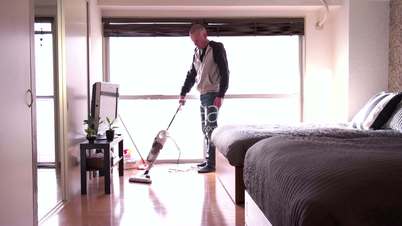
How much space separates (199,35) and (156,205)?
6.84 feet

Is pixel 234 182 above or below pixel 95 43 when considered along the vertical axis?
below

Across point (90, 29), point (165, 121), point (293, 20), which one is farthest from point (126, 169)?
point (293, 20)

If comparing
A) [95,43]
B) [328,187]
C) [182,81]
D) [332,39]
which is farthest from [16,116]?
[332,39]

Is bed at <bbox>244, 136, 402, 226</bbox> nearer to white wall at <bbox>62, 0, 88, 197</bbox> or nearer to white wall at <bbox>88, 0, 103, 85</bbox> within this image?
white wall at <bbox>62, 0, 88, 197</bbox>

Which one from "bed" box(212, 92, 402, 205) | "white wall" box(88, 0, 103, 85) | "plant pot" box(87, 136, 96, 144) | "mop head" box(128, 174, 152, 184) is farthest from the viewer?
"white wall" box(88, 0, 103, 85)

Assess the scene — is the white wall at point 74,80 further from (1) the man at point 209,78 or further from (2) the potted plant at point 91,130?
(1) the man at point 209,78

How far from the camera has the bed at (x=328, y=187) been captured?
116 centimetres

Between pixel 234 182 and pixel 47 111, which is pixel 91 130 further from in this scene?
pixel 234 182

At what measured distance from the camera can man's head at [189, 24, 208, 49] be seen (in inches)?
171

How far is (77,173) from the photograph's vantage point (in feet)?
11.5

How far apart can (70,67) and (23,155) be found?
1.26 m

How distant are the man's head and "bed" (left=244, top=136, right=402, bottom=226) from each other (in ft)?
8.65

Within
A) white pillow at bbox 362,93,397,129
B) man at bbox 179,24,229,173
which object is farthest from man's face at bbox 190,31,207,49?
white pillow at bbox 362,93,397,129

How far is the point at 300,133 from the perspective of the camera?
287cm
